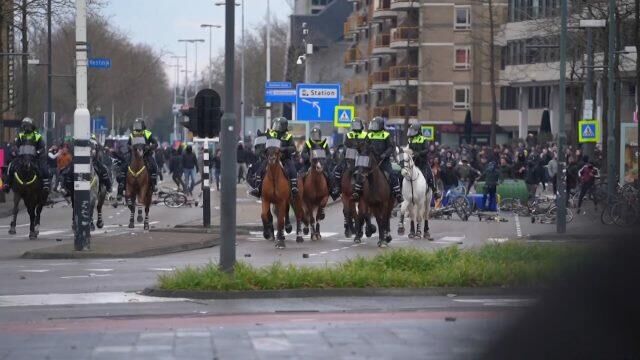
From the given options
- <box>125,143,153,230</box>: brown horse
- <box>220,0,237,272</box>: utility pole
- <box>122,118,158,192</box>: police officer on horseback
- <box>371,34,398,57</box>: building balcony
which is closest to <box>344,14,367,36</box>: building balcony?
<box>371,34,398,57</box>: building balcony

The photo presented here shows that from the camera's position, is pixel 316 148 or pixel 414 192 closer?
pixel 316 148

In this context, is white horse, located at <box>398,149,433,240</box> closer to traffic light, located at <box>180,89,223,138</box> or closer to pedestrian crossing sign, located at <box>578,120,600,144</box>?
traffic light, located at <box>180,89,223,138</box>

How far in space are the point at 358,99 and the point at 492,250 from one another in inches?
4157

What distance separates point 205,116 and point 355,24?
99.1m

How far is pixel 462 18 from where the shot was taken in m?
99.8

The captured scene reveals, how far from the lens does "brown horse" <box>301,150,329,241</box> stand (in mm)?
29359

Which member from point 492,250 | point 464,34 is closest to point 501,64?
point 464,34

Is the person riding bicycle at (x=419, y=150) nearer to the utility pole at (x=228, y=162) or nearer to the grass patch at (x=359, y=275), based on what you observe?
the grass patch at (x=359, y=275)

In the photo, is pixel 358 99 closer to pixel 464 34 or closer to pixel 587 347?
pixel 464 34

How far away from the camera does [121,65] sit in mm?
105375

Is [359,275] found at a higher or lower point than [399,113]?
lower

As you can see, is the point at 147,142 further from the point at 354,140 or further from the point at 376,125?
the point at 376,125

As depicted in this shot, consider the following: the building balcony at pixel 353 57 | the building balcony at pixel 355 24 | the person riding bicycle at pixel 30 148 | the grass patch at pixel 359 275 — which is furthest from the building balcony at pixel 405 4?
the grass patch at pixel 359 275

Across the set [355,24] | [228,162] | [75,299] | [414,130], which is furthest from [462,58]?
[75,299]
